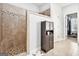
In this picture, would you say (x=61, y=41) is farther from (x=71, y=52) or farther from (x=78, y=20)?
(x=78, y=20)

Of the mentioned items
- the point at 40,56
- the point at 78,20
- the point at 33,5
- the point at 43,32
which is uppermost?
the point at 33,5

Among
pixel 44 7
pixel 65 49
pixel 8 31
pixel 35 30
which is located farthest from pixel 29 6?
pixel 65 49

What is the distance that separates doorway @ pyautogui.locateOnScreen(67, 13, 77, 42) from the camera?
135cm

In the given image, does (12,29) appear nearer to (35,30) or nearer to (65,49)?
(35,30)

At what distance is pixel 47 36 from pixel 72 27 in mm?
428

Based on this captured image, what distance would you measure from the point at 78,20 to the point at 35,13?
0.69 m

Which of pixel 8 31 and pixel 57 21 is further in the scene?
pixel 57 21

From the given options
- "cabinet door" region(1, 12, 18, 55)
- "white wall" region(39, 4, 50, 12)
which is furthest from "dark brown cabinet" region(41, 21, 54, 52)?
"cabinet door" region(1, 12, 18, 55)

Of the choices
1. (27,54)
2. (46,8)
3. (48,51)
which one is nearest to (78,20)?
(46,8)

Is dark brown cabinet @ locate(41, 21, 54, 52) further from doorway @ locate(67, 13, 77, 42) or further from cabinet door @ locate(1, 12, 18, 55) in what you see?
cabinet door @ locate(1, 12, 18, 55)

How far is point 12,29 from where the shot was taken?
123 cm

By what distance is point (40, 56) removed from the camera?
1343 millimetres

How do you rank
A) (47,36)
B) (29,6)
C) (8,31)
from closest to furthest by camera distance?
1. (8,31)
2. (29,6)
3. (47,36)

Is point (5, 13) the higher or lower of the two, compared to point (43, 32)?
higher
